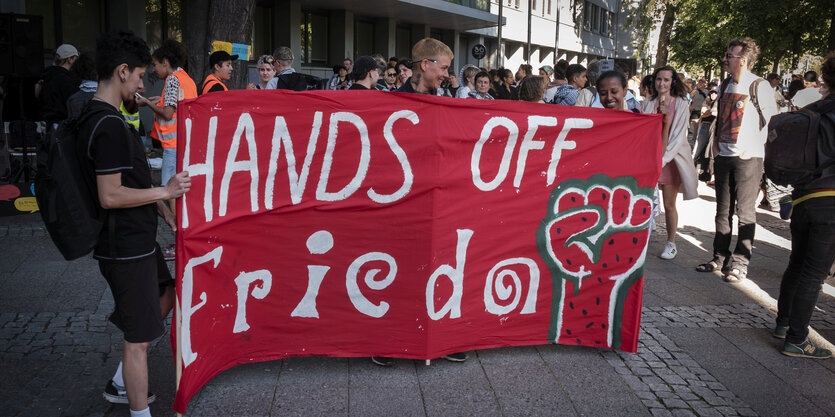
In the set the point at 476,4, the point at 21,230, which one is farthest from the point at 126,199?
the point at 476,4

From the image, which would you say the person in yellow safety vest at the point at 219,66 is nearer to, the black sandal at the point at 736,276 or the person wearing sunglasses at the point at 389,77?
the person wearing sunglasses at the point at 389,77

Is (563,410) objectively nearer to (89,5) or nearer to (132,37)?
(132,37)

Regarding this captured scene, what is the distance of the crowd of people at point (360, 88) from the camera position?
3082 mm

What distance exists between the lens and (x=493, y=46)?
39062mm

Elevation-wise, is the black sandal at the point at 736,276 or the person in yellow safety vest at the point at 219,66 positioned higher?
the person in yellow safety vest at the point at 219,66

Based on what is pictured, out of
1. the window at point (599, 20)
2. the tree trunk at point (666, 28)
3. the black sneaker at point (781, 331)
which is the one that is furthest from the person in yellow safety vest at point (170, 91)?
the window at point (599, 20)

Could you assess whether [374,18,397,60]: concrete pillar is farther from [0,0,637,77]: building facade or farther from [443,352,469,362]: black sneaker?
[443,352,469,362]: black sneaker

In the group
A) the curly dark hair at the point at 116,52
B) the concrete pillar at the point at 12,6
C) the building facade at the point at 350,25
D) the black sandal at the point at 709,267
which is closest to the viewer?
the curly dark hair at the point at 116,52

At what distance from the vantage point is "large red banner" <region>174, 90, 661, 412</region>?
363 centimetres

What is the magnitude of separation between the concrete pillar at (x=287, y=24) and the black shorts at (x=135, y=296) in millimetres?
19833

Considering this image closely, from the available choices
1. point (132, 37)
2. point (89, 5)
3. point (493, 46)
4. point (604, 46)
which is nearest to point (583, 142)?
point (132, 37)

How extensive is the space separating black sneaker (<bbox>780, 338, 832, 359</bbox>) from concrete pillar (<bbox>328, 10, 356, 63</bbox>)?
2203 cm

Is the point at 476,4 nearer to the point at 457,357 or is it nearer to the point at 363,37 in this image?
the point at 363,37

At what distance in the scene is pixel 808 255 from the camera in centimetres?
455
